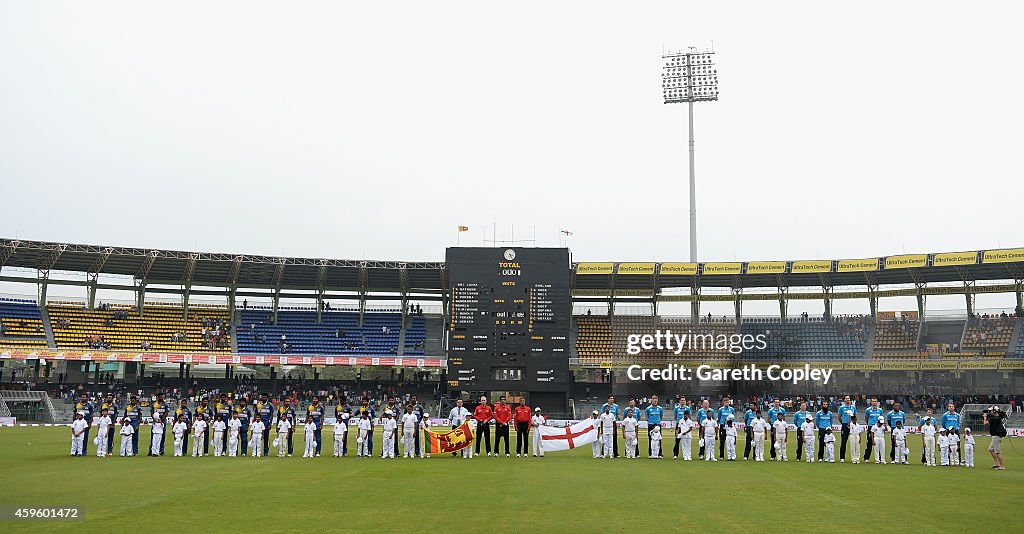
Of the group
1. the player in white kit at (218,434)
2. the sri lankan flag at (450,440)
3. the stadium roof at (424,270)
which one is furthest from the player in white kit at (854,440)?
the stadium roof at (424,270)

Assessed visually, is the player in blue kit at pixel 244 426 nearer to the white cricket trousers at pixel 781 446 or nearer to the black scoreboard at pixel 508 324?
the white cricket trousers at pixel 781 446

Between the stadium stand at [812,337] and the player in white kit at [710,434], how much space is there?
85.6 feet

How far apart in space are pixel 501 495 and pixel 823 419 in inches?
534

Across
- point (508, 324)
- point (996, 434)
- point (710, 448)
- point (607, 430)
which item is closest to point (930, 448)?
point (996, 434)

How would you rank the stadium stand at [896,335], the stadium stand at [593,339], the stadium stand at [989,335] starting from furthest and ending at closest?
the stadium stand at [593,339] → the stadium stand at [896,335] → the stadium stand at [989,335]

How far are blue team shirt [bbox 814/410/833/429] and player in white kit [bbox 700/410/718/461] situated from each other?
3.09m

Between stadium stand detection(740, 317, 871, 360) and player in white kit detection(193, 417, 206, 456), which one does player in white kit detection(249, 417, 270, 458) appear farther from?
stadium stand detection(740, 317, 871, 360)

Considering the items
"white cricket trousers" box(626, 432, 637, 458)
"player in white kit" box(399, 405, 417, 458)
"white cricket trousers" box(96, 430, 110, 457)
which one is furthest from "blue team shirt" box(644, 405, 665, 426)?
"white cricket trousers" box(96, 430, 110, 457)

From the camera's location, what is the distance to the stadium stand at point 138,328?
170 ft

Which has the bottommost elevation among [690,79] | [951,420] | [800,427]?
[800,427]

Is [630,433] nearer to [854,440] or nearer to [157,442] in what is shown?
[854,440]

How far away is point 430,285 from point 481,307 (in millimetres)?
13920

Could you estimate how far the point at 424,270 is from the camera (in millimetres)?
53250

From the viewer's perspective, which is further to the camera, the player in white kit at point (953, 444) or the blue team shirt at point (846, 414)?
the blue team shirt at point (846, 414)
